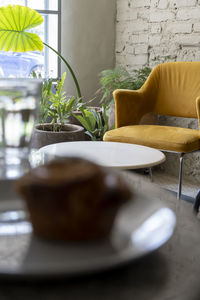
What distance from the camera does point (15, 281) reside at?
48cm

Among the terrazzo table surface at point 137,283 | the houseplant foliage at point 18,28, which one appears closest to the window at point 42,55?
the houseplant foliage at point 18,28

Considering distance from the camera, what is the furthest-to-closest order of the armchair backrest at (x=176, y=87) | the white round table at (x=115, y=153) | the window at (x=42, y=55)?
1. the window at (x=42, y=55)
2. the armchair backrest at (x=176, y=87)
3. the white round table at (x=115, y=153)

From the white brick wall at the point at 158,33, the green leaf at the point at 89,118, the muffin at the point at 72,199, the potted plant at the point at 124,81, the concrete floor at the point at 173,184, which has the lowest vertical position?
the concrete floor at the point at 173,184

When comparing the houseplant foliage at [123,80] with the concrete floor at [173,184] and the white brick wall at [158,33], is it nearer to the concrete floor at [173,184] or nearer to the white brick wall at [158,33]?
the white brick wall at [158,33]

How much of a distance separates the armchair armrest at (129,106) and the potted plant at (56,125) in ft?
1.45

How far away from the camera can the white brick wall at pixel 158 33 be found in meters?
3.27

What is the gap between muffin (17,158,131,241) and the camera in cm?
48

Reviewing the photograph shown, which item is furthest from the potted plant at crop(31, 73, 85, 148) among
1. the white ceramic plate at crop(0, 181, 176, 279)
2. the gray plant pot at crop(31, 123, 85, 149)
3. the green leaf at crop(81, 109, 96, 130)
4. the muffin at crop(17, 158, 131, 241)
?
the muffin at crop(17, 158, 131, 241)

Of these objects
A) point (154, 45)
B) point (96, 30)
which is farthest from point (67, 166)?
point (96, 30)

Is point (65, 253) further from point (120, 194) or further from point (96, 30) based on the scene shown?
point (96, 30)

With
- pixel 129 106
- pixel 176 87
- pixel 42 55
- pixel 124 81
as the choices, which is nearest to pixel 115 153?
pixel 129 106

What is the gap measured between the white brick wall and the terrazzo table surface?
279cm

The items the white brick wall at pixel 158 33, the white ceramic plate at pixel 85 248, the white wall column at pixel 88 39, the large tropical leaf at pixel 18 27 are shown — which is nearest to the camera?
the white ceramic plate at pixel 85 248

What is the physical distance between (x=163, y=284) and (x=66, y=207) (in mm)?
156
